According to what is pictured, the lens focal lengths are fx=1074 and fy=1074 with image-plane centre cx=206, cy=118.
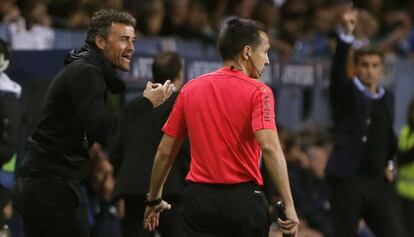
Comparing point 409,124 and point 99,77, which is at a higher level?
point 99,77

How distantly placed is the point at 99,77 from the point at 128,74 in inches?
144

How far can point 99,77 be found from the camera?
596 centimetres

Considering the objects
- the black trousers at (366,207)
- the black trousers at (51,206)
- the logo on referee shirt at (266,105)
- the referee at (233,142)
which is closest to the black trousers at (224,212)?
the referee at (233,142)

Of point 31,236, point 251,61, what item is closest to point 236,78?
point 251,61

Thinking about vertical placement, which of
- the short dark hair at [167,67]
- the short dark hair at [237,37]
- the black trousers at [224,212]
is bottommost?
the black trousers at [224,212]

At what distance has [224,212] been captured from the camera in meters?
5.73

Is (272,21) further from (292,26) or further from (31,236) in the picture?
(31,236)

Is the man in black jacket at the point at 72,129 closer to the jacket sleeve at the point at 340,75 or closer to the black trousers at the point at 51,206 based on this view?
the black trousers at the point at 51,206

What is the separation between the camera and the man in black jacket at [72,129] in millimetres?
5926

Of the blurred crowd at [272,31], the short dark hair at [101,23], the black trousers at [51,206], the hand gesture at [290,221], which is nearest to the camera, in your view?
the hand gesture at [290,221]

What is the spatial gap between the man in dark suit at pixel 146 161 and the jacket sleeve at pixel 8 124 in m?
0.83

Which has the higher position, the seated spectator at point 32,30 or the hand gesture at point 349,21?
the hand gesture at point 349,21

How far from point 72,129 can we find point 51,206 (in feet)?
1.50

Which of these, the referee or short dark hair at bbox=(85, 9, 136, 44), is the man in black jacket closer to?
short dark hair at bbox=(85, 9, 136, 44)
